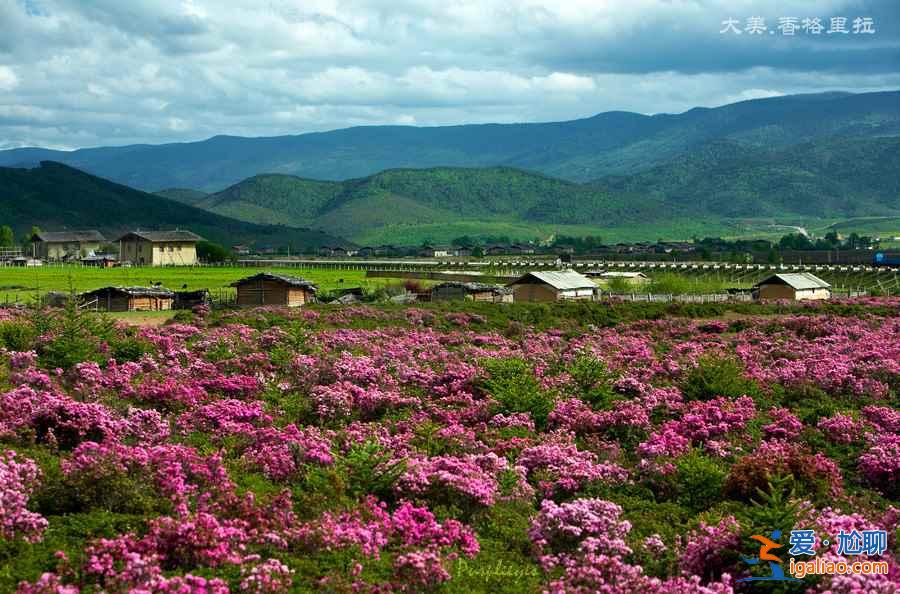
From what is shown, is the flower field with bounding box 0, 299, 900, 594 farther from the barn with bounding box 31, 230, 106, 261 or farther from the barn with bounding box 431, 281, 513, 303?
the barn with bounding box 31, 230, 106, 261

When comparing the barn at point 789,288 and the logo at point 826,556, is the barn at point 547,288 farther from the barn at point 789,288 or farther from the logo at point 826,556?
the logo at point 826,556

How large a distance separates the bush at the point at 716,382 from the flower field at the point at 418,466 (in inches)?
2.6

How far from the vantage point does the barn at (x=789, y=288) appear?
76250 mm

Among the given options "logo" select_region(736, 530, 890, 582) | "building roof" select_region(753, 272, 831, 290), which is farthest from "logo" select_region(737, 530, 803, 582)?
"building roof" select_region(753, 272, 831, 290)

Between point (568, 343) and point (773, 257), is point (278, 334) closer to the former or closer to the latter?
point (568, 343)

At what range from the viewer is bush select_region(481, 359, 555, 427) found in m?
21.2

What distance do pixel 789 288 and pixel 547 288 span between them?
19.4 metres

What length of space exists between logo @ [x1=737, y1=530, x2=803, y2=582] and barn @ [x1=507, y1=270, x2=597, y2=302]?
59562 millimetres

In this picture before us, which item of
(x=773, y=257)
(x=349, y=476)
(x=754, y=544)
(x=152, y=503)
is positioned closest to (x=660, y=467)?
(x=754, y=544)

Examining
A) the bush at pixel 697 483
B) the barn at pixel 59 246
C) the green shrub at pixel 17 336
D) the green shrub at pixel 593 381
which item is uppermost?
the green shrub at pixel 17 336

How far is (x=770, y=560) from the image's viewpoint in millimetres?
12102

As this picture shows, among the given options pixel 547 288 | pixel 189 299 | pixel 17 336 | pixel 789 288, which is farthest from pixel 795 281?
pixel 17 336

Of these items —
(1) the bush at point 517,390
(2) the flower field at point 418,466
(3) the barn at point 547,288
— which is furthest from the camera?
(3) the barn at point 547,288

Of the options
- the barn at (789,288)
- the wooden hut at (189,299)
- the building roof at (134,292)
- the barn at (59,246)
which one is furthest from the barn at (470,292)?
the barn at (59,246)
